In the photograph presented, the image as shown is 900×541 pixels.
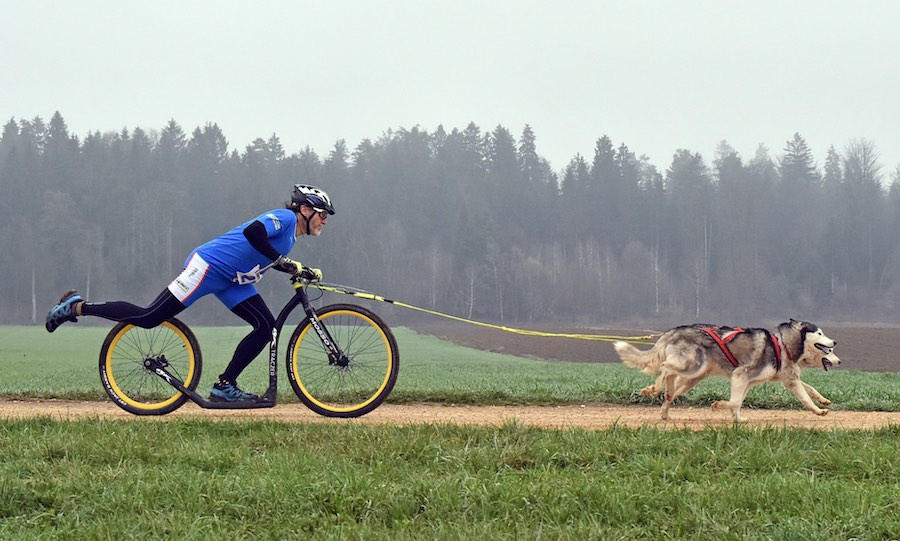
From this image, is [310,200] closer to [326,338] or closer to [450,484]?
[326,338]

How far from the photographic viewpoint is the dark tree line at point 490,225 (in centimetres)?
9619

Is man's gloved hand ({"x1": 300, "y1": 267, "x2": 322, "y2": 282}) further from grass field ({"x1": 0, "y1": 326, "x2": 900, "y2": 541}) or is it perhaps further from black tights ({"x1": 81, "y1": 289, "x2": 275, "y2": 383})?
grass field ({"x1": 0, "y1": 326, "x2": 900, "y2": 541})

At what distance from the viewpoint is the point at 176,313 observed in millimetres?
8867

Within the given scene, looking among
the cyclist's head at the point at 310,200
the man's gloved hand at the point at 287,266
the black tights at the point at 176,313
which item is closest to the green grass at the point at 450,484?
the black tights at the point at 176,313

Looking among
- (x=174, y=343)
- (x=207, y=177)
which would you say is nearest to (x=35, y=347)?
(x=174, y=343)

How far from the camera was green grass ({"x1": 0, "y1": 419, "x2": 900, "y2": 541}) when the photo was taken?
505 centimetres

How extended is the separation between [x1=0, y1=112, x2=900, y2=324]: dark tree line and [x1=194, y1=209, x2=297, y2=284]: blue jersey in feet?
242

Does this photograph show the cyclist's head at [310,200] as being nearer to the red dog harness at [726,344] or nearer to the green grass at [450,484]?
the green grass at [450,484]

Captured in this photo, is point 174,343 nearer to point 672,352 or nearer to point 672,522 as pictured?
point 672,352

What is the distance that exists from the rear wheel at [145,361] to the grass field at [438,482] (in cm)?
116

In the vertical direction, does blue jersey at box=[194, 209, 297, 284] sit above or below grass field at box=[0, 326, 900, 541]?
above

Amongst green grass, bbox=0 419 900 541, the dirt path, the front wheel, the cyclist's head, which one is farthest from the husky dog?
the cyclist's head

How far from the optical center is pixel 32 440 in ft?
23.2

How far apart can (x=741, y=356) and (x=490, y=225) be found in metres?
91.0
